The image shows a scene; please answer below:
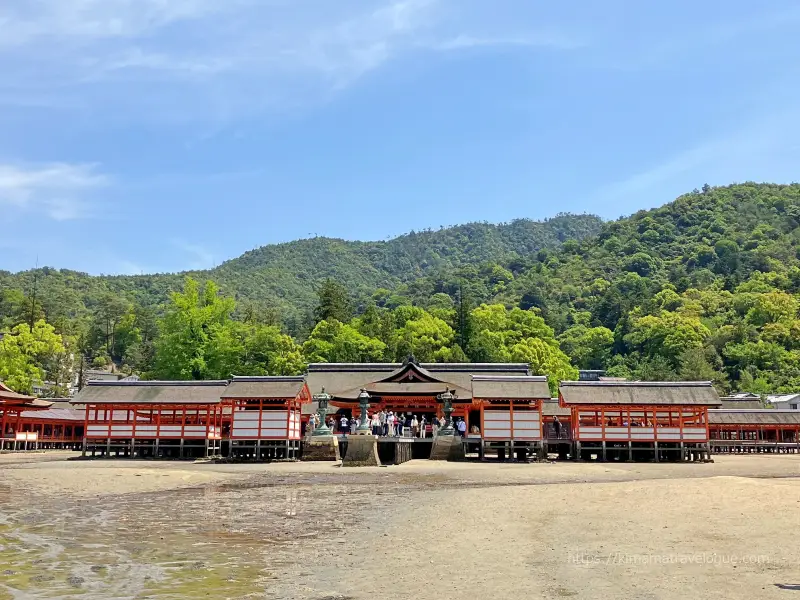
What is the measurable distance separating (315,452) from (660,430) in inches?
712

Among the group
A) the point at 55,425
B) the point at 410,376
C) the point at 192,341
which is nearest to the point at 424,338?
the point at 192,341

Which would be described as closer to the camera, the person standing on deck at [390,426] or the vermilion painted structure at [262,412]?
the vermilion painted structure at [262,412]

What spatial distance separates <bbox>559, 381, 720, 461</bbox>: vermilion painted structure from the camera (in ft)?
128

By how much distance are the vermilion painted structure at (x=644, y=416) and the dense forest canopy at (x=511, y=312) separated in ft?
103

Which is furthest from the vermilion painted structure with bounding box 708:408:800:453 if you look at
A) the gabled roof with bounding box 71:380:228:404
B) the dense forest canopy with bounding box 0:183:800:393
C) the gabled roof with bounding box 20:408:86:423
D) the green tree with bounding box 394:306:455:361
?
the gabled roof with bounding box 20:408:86:423

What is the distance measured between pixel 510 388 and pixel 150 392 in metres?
19.5

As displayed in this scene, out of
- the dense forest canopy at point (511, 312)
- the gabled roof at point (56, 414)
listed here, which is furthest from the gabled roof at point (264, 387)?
the gabled roof at point (56, 414)

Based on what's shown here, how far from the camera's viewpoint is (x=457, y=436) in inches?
1507

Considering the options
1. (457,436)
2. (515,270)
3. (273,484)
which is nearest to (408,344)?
(457,436)

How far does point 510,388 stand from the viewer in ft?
126

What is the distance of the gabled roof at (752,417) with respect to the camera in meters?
53.6

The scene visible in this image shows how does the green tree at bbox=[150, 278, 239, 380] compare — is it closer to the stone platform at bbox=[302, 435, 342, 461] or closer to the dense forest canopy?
the dense forest canopy

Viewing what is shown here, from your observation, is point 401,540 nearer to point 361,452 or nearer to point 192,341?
point 361,452

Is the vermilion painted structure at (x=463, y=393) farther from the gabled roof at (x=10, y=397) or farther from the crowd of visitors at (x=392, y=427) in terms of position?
the gabled roof at (x=10, y=397)
